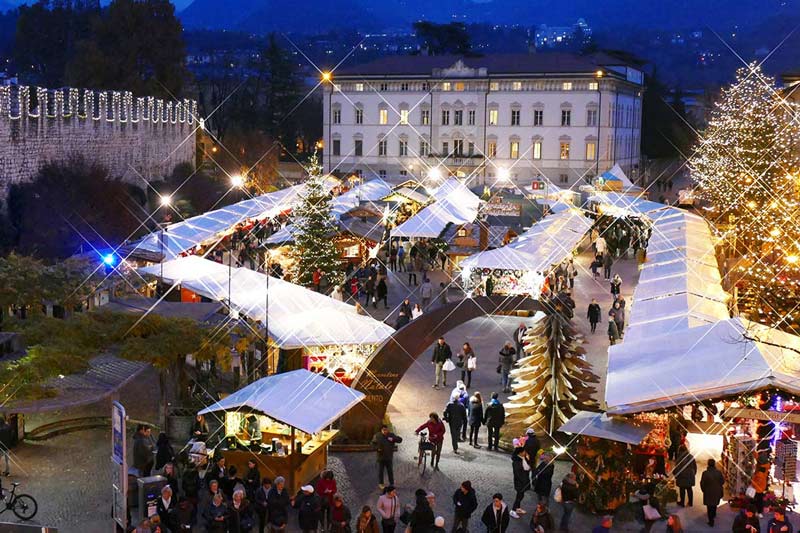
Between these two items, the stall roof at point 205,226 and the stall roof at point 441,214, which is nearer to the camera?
the stall roof at point 205,226

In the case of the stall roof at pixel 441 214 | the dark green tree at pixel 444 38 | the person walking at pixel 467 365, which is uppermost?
the dark green tree at pixel 444 38

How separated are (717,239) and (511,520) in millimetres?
17488

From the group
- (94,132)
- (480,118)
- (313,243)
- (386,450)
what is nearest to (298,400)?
(386,450)

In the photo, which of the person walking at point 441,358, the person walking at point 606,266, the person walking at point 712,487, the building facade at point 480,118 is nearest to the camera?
the person walking at point 712,487

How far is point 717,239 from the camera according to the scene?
2612 cm

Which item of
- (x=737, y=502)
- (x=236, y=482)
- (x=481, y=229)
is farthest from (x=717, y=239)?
(x=236, y=482)

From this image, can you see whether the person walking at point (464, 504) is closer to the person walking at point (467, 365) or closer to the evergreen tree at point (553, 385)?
the evergreen tree at point (553, 385)

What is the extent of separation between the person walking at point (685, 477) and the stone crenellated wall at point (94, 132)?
70.9 ft

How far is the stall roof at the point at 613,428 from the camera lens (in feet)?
32.9

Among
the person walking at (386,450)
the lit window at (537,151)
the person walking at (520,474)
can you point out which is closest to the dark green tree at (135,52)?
the lit window at (537,151)

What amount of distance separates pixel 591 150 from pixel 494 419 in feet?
146

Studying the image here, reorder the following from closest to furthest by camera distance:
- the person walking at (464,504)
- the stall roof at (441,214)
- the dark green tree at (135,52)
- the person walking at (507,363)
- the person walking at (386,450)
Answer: the person walking at (464,504)
the person walking at (386,450)
the person walking at (507,363)
the stall roof at (441,214)
the dark green tree at (135,52)

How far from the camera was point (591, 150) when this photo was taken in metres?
55.2

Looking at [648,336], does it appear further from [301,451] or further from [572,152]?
[572,152]
